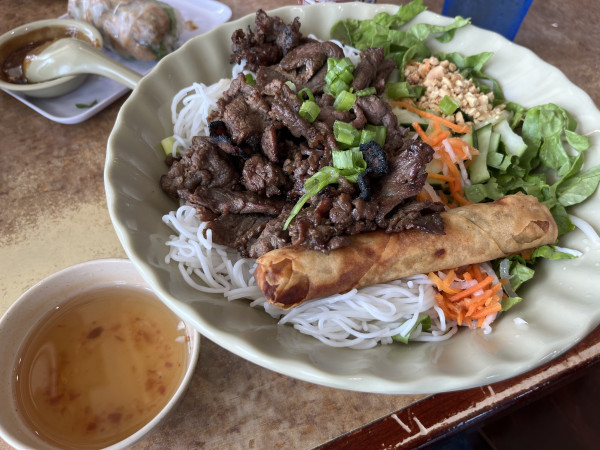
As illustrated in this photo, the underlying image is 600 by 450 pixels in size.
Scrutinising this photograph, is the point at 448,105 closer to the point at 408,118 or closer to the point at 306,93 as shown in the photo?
the point at 408,118

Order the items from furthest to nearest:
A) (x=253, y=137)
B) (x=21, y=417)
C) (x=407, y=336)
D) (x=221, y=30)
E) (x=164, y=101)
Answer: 1. (x=221, y=30)
2. (x=164, y=101)
3. (x=253, y=137)
4. (x=407, y=336)
5. (x=21, y=417)

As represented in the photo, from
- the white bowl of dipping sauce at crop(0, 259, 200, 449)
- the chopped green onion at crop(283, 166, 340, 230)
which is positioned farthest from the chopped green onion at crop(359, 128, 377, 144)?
the white bowl of dipping sauce at crop(0, 259, 200, 449)

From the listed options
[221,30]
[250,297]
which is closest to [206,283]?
[250,297]

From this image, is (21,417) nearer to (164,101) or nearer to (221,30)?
(164,101)

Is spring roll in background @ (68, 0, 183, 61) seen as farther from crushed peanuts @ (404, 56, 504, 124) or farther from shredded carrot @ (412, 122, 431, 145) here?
shredded carrot @ (412, 122, 431, 145)

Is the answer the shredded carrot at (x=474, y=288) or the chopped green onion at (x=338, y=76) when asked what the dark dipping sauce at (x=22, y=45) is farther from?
the shredded carrot at (x=474, y=288)

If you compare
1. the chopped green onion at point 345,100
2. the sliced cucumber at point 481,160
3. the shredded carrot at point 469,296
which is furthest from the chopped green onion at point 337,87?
the shredded carrot at point 469,296
